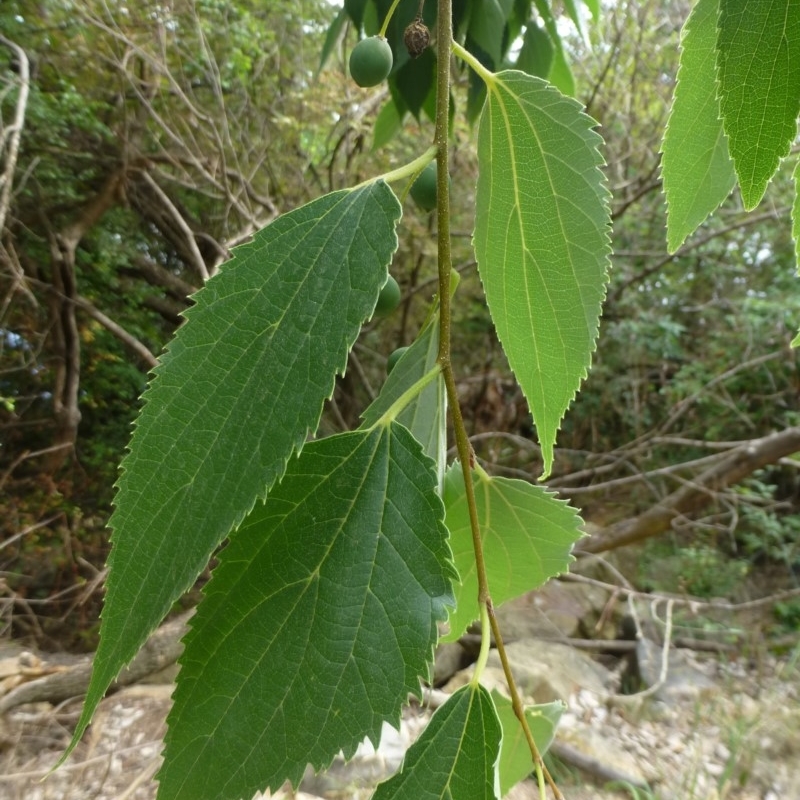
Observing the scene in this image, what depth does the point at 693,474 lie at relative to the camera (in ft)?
12.3

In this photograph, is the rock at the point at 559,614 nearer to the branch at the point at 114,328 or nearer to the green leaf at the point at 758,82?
the branch at the point at 114,328

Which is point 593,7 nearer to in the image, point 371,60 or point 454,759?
point 371,60

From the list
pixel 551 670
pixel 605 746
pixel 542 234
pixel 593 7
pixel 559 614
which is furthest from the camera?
pixel 559 614

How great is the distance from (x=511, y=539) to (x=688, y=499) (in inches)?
110

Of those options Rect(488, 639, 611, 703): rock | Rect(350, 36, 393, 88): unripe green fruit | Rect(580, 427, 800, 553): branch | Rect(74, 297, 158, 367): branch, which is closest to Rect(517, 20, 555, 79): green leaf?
Rect(350, 36, 393, 88): unripe green fruit

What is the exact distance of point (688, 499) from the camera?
9.96ft

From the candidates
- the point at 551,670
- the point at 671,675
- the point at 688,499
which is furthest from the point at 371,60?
the point at 671,675

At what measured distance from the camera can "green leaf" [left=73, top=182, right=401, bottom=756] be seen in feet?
0.99

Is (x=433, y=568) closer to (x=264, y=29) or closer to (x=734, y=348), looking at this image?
(x=264, y=29)

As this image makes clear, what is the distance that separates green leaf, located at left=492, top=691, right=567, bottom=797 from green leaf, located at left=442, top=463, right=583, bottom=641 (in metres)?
0.07

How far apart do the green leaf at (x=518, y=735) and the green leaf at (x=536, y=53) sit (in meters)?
0.79

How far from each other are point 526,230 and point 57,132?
2.65 metres

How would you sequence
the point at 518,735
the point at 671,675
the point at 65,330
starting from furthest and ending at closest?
the point at 671,675 → the point at 65,330 → the point at 518,735

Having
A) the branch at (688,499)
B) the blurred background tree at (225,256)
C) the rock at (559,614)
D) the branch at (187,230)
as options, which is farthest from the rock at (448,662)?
the branch at (187,230)
